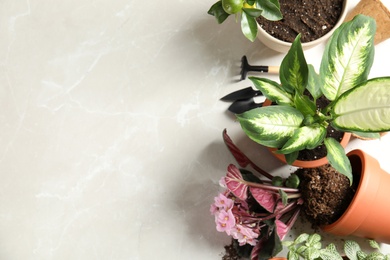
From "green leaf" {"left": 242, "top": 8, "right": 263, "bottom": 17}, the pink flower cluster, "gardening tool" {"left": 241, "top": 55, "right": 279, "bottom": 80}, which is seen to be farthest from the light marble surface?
"green leaf" {"left": 242, "top": 8, "right": 263, "bottom": 17}

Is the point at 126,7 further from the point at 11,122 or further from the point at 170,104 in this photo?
the point at 11,122

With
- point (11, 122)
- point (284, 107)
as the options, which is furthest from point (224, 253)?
point (11, 122)

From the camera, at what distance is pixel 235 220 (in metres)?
1.18

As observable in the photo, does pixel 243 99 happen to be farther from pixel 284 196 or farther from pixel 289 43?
pixel 284 196

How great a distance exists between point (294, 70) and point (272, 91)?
6 cm

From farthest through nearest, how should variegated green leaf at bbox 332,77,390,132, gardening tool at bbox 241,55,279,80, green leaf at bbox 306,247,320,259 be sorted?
1. gardening tool at bbox 241,55,279,80
2. green leaf at bbox 306,247,320,259
3. variegated green leaf at bbox 332,77,390,132

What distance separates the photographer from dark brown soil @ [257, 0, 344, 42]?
3.98 feet

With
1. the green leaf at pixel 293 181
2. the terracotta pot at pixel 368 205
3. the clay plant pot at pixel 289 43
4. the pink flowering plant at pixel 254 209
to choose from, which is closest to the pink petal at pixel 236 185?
the pink flowering plant at pixel 254 209

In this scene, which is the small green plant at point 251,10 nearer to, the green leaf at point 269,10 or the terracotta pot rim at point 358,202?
the green leaf at point 269,10

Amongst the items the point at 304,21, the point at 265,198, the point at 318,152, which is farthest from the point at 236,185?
the point at 304,21

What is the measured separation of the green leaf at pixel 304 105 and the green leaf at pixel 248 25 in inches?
8.6

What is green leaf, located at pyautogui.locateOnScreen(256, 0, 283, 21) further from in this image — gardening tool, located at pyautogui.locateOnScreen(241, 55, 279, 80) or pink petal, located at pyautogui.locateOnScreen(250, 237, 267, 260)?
pink petal, located at pyautogui.locateOnScreen(250, 237, 267, 260)

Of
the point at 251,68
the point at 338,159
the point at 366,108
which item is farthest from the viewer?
the point at 251,68

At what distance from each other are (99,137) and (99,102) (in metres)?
0.09
